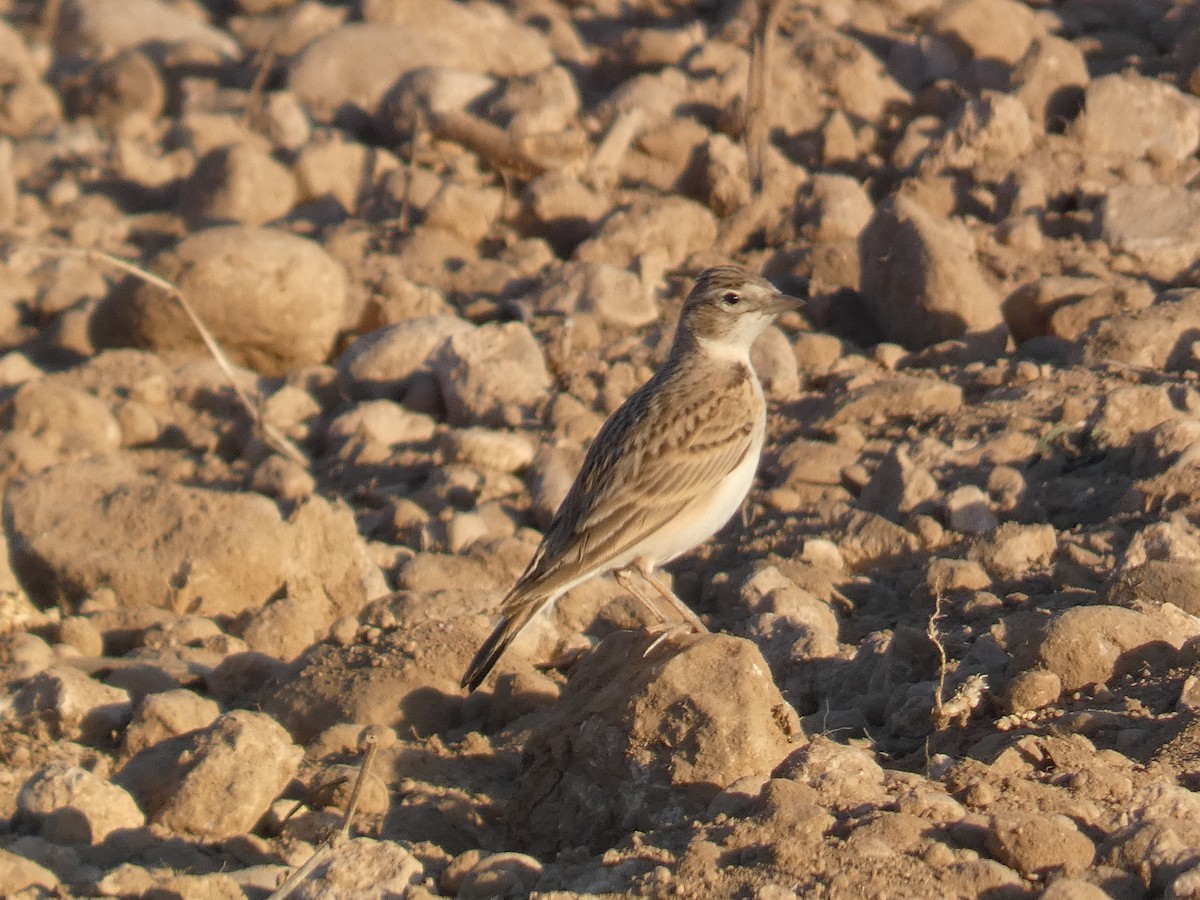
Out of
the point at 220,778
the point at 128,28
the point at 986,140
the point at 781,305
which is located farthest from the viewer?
the point at 128,28

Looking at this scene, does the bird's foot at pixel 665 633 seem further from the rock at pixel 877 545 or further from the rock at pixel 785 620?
the rock at pixel 877 545

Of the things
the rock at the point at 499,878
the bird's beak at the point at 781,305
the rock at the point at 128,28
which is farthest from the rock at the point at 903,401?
the rock at the point at 128,28

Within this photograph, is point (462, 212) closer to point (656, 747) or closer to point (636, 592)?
point (636, 592)

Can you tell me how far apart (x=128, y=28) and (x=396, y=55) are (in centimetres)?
306

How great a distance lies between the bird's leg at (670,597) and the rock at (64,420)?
351 cm

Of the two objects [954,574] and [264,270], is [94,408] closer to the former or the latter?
[264,270]

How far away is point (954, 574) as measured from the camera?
6406mm

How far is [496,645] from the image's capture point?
213 inches

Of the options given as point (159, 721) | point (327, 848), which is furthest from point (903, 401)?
point (327, 848)

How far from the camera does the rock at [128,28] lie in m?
14.1

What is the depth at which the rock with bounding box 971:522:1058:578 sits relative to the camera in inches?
253

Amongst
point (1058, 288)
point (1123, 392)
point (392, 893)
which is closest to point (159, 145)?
point (1058, 288)

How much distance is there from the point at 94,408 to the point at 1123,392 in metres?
4.73

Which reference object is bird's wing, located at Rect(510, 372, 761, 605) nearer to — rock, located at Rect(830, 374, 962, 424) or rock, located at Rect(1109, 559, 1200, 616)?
rock, located at Rect(1109, 559, 1200, 616)
